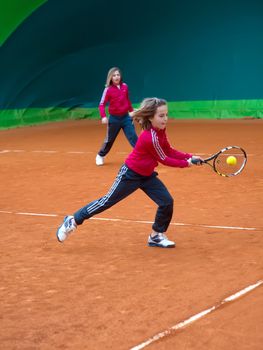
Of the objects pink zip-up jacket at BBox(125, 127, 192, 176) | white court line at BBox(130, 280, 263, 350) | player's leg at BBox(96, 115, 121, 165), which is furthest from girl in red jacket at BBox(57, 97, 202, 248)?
player's leg at BBox(96, 115, 121, 165)

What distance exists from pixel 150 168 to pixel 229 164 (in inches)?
40.9

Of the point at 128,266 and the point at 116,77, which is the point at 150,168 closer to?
the point at 128,266

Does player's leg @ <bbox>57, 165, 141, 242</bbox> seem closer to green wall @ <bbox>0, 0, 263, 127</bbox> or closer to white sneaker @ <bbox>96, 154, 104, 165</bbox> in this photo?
white sneaker @ <bbox>96, 154, 104, 165</bbox>

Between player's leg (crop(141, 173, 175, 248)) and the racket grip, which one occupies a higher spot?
the racket grip

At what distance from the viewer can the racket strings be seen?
705 cm

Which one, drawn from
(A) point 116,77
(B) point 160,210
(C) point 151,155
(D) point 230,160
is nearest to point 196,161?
(C) point 151,155

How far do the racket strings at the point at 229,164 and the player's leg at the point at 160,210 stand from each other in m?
0.78

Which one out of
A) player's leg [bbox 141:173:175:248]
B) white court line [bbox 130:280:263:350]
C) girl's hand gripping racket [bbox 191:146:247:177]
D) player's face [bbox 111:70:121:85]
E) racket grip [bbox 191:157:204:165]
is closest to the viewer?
white court line [bbox 130:280:263:350]

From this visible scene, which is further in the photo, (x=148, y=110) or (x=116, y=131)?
(x=116, y=131)

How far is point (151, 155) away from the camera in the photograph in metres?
6.39

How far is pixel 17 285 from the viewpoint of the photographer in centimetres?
548

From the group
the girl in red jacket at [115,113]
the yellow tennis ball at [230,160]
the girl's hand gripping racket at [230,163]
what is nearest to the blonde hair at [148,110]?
the girl's hand gripping racket at [230,163]

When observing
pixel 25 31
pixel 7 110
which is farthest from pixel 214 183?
pixel 7 110

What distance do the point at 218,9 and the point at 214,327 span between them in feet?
57.8
